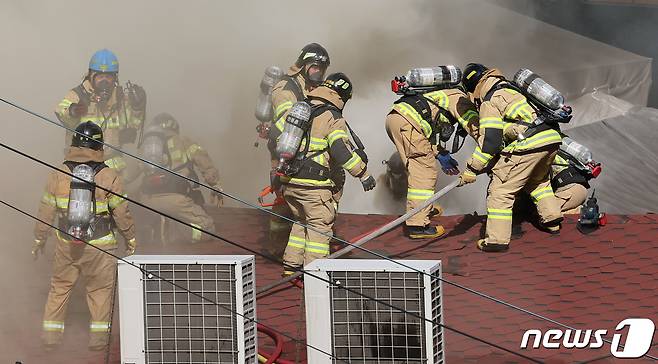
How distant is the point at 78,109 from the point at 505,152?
371 cm

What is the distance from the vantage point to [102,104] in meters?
12.0

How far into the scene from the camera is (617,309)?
32.5 feet

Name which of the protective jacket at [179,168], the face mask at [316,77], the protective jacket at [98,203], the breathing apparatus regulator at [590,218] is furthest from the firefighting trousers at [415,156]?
the protective jacket at [98,203]

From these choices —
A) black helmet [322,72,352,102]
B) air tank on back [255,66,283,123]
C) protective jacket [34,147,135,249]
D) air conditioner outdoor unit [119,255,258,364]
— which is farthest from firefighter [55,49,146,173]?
air conditioner outdoor unit [119,255,258,364]

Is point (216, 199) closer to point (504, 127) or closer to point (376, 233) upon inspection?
point (376, 233)

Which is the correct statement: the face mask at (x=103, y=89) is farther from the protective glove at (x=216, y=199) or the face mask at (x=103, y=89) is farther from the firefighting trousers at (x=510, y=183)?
the firefighting trousers at (x=510, y=183)

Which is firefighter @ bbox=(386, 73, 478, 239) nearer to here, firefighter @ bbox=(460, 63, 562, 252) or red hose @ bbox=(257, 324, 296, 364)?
Answer: firefighter @ bbox=(460, 63, 562, 252)

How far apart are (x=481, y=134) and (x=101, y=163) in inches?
117

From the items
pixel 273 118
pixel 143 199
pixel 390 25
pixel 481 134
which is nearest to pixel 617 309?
pixel 481 134

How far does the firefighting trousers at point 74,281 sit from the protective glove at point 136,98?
3.12 meters

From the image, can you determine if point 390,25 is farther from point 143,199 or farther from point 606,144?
point 143,199

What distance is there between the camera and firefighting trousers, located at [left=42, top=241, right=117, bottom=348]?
377 inches

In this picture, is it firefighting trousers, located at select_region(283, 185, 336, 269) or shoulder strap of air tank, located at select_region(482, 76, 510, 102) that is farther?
shoulder strap of air tank, located at select_region(482, 76, 510, 102)

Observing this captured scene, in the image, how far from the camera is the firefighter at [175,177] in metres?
11.9
